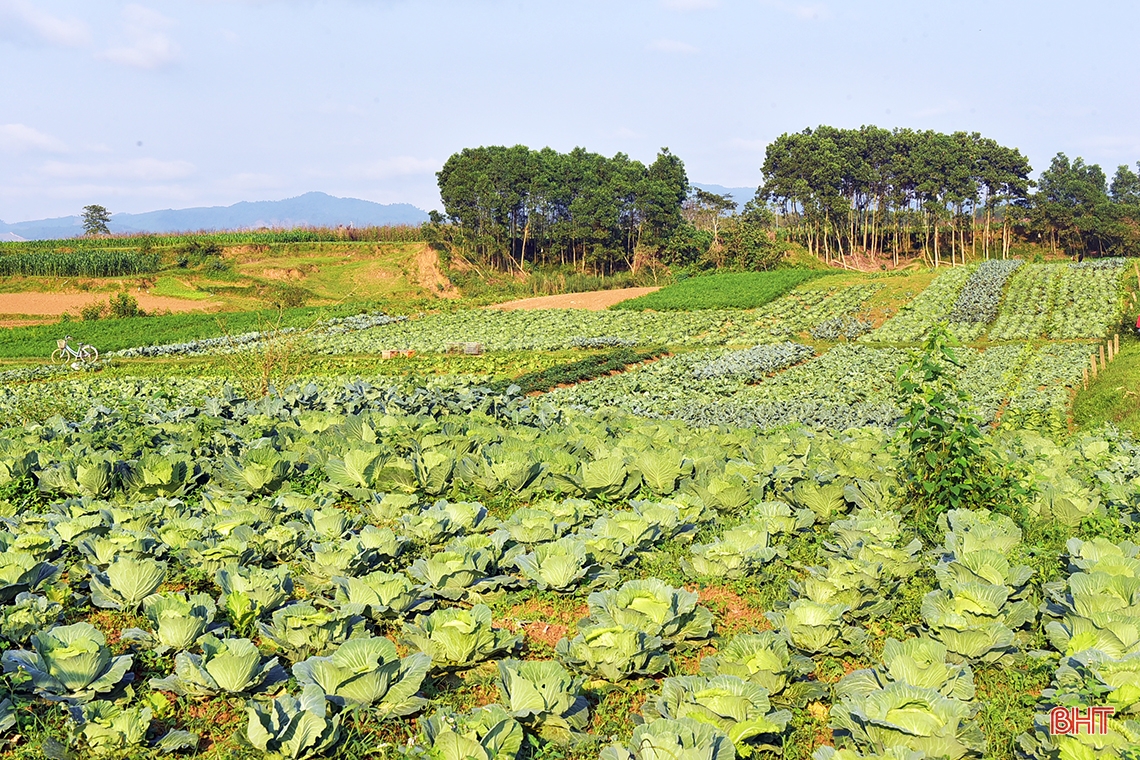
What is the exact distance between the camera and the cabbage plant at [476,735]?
3.08 m

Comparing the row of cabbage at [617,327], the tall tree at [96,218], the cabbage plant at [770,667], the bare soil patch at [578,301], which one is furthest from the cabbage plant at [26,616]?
the tall tree at [96,218]

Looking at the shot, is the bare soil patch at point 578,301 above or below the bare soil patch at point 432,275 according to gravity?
below

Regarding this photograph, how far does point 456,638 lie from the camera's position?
394 centimetres

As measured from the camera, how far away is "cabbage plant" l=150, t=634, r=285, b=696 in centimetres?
364

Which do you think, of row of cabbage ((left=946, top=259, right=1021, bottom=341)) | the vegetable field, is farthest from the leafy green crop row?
the vegetable field

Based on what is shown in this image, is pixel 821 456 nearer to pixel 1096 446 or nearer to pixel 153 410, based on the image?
pixel 1096 446

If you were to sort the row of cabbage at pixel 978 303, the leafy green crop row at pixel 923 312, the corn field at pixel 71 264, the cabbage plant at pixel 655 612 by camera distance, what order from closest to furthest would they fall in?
1. the cabbage plant at pixel 655 612
2. the leafy green crop row at pixel 923 312
3. the row of cabbage at pixel 978 303
4. the corn field at pixel 71 264

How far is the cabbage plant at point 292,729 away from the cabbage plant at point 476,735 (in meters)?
0.41

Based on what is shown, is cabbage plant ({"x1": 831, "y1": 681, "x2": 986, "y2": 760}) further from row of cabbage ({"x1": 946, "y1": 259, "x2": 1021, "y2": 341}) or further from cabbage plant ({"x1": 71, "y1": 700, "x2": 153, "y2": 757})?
row of cabbage ({"x1": 946, "y1": 259, "x2": 1021, "y2": 341})

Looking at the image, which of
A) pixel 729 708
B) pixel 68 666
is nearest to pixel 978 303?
pixel 729 708

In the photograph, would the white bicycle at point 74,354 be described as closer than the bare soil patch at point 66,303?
Yes

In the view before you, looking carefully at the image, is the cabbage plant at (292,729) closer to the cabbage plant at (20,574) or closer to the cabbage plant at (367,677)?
the cabbage plant at (367,677)

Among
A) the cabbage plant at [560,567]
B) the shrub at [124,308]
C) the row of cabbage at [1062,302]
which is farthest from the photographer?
the shrub at [124,308]

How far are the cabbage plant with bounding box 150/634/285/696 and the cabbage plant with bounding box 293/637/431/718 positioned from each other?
26 centimetres
